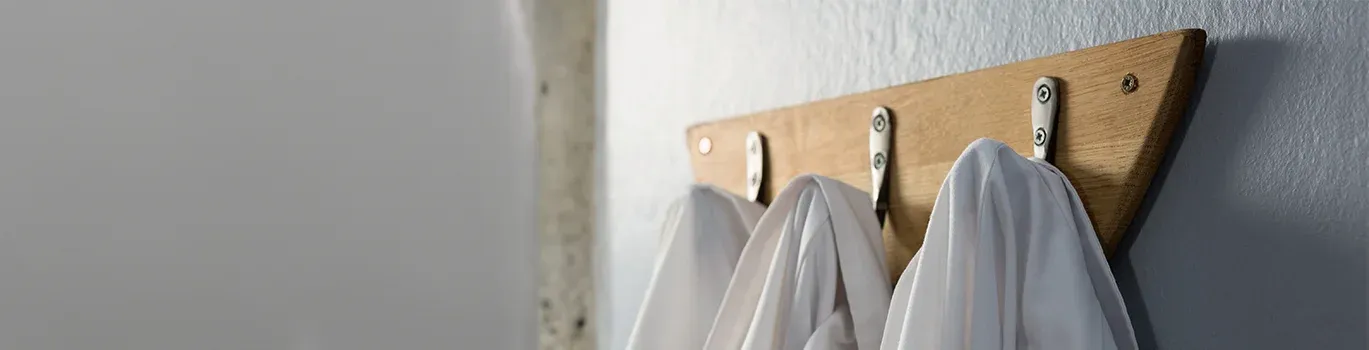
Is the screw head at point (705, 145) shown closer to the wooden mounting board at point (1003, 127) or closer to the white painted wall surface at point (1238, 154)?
the wooden mounting board at point (1003, 127)

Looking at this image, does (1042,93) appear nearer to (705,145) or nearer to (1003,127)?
(1003,127)

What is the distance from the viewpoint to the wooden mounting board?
41 centimetres

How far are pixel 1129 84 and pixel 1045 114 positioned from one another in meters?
0.04

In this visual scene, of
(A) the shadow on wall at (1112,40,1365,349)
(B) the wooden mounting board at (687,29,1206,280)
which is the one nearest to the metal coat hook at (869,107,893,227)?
(B) the wooden mounting board at (687,29,1206,280)

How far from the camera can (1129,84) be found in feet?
1.36

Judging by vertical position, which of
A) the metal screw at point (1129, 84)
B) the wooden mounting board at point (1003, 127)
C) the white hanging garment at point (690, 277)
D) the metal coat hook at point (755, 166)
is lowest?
the white hanging garment at point (690, 277)

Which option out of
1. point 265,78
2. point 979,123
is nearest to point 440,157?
point 265,78

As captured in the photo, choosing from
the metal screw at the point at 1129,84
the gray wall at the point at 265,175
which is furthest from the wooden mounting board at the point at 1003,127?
the gray wall at the point at 265,175

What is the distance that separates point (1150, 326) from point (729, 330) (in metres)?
0.20

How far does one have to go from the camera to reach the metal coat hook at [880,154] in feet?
1.76

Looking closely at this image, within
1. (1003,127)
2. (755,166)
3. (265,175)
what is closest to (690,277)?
(755,166)

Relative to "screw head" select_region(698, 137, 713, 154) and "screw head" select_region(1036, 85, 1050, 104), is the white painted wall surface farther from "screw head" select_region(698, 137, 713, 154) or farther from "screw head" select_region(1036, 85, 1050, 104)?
"screw head" select_region(698, 137, 713, 154)

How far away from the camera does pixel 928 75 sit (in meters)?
0.55

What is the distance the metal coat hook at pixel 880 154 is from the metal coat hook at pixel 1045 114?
9 centimetres
